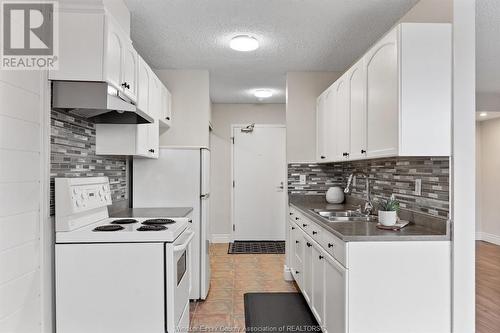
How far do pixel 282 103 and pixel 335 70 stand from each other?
1.99m

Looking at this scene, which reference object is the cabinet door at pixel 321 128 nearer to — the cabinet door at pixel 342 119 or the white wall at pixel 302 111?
the white wall at pixel 302 111

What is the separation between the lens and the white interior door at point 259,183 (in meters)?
5.80

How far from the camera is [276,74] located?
4.07 meters

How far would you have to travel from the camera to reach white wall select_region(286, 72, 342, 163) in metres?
3.95

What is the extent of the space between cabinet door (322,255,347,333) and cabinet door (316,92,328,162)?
1.54 meters

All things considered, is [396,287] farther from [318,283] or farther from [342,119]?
[342,119]

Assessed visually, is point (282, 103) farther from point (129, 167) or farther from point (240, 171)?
point (129, 167)

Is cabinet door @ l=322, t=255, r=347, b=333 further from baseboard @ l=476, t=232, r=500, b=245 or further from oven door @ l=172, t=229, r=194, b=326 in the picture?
baseboard @ l=476, t=232, r=500, b=245

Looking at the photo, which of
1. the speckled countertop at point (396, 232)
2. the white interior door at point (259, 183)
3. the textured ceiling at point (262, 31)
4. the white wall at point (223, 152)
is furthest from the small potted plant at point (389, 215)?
the white wall at point (223, 152)

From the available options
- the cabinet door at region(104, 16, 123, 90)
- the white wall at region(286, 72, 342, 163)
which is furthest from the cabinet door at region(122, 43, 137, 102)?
the white wall at region(286, 72, 342, 163)

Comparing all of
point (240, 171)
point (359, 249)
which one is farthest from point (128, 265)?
point (240, 171)

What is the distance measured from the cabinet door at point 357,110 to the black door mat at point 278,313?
4.65ft

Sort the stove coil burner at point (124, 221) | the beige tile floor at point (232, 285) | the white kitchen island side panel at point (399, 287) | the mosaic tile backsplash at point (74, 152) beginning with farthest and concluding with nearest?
the beige tile floor at point (232, 285)
the stove coil burner at point (124, 221)
the mosaic tile backsplash at point (74, 152)
the white kitchen island side panel at point (399, 287)

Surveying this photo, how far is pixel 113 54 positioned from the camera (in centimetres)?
200
